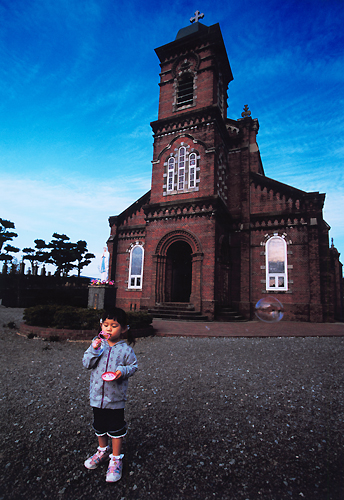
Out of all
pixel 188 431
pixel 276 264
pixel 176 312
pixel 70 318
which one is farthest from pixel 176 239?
pixel 188 431

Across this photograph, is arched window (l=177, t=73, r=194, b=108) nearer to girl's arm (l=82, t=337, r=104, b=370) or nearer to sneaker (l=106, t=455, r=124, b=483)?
girl's arm (l=82, t=337, r=104, b=370)

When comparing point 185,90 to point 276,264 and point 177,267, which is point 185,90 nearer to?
point 177,267

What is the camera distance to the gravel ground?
7.67 feet

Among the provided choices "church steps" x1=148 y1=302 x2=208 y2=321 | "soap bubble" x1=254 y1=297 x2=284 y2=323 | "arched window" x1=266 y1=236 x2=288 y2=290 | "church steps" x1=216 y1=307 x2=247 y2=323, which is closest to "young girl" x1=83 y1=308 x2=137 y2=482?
"church steps" x1=148 y1=302 x2=208 y2=321

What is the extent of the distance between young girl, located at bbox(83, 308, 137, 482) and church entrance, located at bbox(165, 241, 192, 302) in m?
13.5

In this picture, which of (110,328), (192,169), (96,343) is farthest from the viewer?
(192,169)

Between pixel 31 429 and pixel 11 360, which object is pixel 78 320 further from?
pixel 31 429

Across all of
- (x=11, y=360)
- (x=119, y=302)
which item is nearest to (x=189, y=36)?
(x=119, y=302)

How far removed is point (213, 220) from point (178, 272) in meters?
4.76

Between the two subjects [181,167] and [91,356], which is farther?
[181,167]

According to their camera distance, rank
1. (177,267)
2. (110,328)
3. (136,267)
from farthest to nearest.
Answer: (136,267)
(177,267)
(110,328)

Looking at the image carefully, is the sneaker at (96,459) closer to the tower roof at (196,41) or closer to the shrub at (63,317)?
the shrub at (63,317)

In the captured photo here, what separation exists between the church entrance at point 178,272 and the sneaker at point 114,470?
13.6 m

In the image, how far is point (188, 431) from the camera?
3219mm
